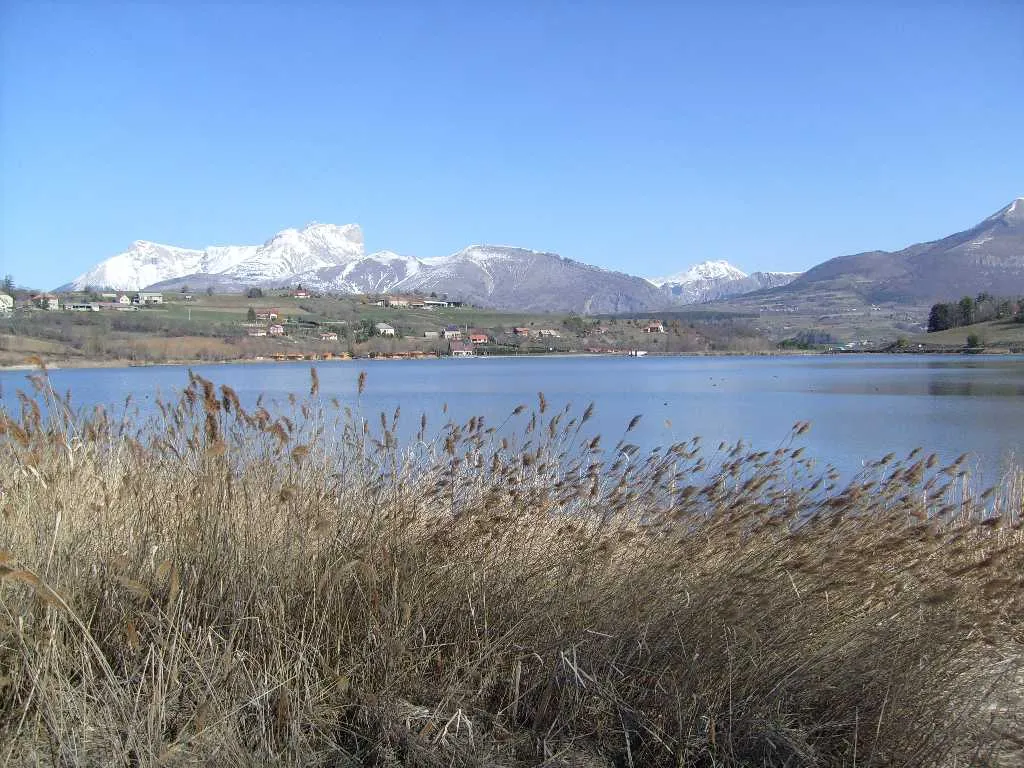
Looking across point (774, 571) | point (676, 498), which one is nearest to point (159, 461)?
point (676, 498)

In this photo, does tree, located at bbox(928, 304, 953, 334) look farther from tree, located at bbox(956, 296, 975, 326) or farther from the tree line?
tree, located at bbox(956, 296, 975, 326)

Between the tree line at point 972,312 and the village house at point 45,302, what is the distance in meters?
117

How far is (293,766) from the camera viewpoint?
2.84 m

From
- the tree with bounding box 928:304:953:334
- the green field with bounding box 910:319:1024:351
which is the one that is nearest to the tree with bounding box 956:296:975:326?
the tree with bounding box 928:304:953:334

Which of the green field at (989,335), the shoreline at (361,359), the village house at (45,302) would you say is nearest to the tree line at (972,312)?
the green field at (989,335)

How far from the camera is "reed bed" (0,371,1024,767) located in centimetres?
293

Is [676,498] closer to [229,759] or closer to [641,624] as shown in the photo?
[641,624]

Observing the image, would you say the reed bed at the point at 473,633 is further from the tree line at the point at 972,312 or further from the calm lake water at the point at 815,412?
the tree line at the point at 972,312

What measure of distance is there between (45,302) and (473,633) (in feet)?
321

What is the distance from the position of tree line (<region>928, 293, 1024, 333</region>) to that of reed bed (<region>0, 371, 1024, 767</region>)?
122411 mm

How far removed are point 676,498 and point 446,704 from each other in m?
2.24

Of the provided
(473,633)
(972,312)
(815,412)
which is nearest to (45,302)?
(815,412)

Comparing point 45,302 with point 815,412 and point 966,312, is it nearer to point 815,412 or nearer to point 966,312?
point 815,412

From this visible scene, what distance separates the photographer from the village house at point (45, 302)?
83.2 metres
